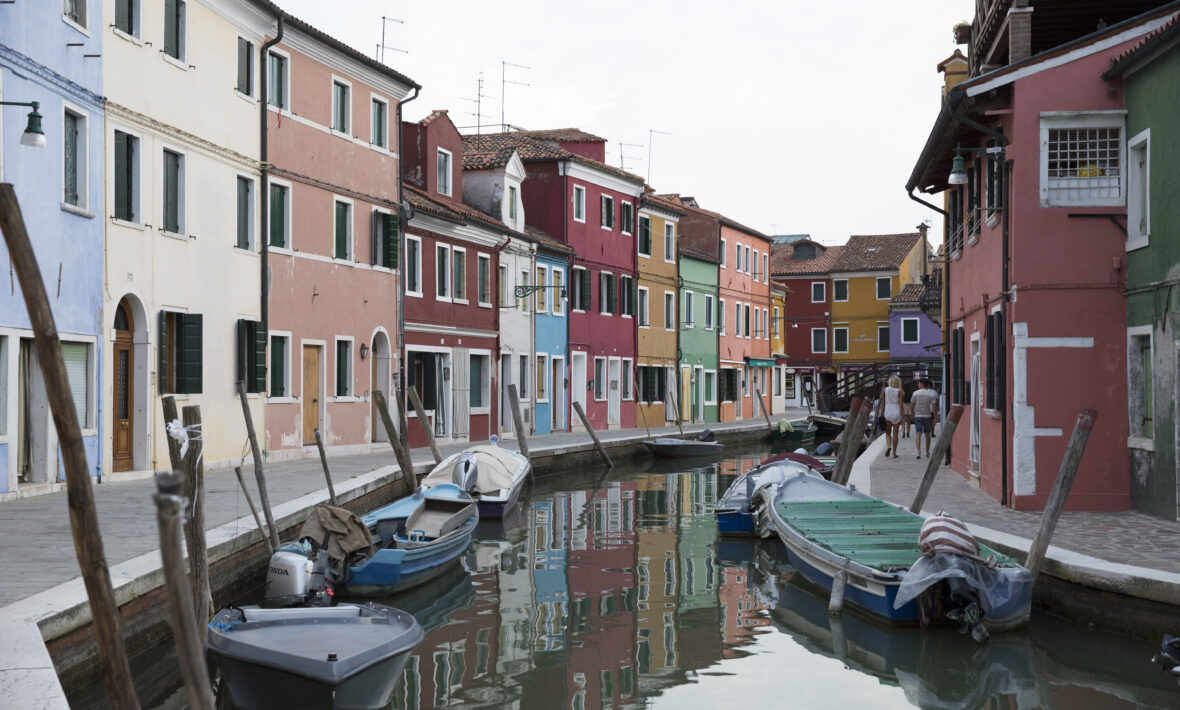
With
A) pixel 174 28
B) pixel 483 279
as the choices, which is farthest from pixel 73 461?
pixel 483 279

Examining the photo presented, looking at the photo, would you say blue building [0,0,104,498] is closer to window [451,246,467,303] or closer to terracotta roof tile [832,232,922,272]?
window [451,246,467,303]

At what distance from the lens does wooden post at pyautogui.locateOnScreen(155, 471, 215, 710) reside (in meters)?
4.46

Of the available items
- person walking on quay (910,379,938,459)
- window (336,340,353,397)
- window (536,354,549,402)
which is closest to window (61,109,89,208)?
window (336,340,353,397)

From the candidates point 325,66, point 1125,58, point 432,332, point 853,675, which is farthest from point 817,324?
point 853,675

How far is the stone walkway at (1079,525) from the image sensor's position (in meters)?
11.1

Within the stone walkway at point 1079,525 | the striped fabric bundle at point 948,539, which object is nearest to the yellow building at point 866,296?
the stone walkway at point 1079,525

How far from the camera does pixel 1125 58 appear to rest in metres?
14.1

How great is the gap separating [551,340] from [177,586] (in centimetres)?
3221

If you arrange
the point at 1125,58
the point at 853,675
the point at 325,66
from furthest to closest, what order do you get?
1. the point at 325,66
2. the point at 1125,58
3. the point at 853,675

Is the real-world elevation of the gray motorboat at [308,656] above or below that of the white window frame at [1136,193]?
below

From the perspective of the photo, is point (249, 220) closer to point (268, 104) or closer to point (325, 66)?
point (268, 104)

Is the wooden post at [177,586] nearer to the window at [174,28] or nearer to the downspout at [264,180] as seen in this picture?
the window at [174,28]

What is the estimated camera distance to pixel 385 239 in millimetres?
27250

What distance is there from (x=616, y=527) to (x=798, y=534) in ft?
20.5
